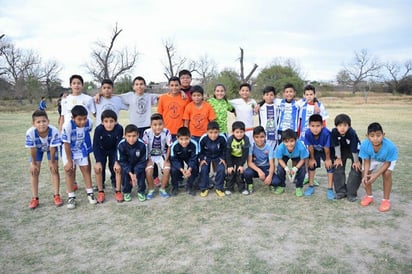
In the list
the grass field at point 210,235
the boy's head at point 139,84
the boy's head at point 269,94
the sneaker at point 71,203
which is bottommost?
the grass field at point 210,235

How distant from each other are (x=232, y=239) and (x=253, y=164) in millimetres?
1756

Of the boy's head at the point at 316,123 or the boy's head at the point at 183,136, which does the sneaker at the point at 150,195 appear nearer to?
the boy's head at the point at 183,136

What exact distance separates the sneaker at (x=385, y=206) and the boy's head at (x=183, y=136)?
2603 millimetres

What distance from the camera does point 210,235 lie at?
328cm

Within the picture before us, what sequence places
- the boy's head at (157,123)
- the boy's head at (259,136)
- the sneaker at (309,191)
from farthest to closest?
the boy's head at (259,136) → the boy's head at (157,123) → the sneaker at (309,191)

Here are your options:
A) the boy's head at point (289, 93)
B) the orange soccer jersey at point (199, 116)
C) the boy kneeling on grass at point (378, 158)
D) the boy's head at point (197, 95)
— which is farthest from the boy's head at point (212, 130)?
the boy kneeling on grass at point (378, 158)

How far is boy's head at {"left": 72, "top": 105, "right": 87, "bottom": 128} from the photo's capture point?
425cm

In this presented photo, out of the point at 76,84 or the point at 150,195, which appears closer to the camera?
the point at 150,195

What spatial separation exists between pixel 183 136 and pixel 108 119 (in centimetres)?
106

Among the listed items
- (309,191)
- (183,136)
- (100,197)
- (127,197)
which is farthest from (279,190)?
(100,197)

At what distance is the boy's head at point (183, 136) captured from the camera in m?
4.56

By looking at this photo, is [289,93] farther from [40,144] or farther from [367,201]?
[40,144]

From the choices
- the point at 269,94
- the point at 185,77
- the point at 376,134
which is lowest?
the point at 376,134

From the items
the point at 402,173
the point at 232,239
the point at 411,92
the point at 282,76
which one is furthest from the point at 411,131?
the point at 411,92
